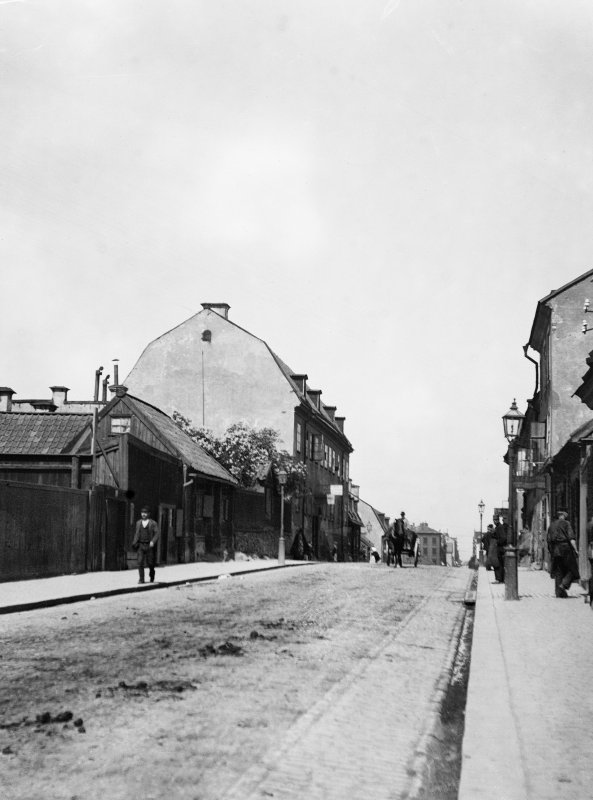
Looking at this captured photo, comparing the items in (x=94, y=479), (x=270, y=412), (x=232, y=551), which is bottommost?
(x=232, y=551)

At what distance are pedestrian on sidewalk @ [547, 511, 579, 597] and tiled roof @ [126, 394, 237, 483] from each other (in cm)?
1661

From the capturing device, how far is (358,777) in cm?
466

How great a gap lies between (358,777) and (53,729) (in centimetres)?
195

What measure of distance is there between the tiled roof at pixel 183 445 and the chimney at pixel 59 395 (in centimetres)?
1260

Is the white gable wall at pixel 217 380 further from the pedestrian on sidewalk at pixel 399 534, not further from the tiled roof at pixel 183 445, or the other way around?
the pedestrian on sidewalk at pixel 399 534

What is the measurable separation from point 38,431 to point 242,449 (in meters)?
10.7

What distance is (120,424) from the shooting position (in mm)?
30609

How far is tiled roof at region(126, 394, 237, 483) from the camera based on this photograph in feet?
106

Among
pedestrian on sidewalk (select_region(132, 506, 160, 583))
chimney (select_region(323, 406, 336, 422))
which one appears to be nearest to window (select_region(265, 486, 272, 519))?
chimney (select_region(323, 406, 336, 422))

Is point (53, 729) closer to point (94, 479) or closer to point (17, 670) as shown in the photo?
point (17, 670)

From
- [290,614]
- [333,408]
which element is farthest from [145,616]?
[333,408]

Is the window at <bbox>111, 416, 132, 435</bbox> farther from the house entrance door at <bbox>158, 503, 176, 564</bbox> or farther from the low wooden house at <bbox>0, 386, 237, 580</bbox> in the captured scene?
the house entrance door at <bbox>158, 503, 176, 564</bbox>

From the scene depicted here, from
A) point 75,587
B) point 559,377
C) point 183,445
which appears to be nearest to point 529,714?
point 75,587

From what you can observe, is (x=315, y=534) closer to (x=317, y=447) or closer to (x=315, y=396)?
(x=317, y=447)
